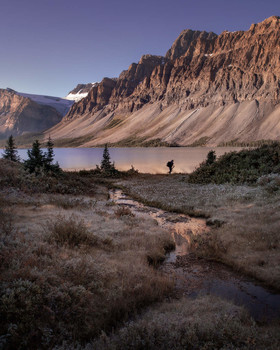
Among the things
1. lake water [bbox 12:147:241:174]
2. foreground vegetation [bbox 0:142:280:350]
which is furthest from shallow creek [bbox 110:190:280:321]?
lake water [bbox 12:147:241:174]

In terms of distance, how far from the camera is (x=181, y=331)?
5.09m

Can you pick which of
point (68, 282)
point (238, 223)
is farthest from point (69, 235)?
point (238, 223)

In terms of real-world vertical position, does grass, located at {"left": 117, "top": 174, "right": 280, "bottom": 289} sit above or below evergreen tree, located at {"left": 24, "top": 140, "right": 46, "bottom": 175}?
below

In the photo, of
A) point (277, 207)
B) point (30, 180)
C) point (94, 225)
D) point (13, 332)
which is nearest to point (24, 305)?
point (13, 332)

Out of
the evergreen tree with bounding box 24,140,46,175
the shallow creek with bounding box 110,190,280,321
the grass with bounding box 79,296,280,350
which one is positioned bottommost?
the shallow creek with bounding box 110,190,280,321

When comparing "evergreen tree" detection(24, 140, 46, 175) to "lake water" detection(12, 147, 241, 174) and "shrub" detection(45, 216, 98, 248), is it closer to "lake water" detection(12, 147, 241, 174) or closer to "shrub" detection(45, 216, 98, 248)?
"shrub" detection(45, 216, 98, 248)

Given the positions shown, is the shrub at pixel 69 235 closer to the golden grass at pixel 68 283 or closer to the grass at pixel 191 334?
the golden grass at pixel 68 283

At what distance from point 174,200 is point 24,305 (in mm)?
17131

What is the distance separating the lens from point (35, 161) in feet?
82.7

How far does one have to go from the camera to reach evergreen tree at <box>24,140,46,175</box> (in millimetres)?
24583

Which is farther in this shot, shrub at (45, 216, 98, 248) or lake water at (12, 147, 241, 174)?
lake water at (12, 147, 241, 174)

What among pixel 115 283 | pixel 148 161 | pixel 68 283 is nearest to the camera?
pixel 68 283

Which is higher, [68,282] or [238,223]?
[238,223]

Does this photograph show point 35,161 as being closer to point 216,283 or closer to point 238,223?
point 238,223
